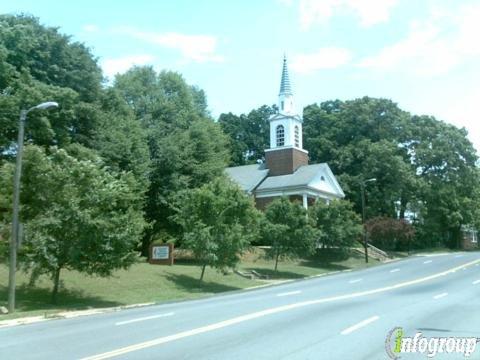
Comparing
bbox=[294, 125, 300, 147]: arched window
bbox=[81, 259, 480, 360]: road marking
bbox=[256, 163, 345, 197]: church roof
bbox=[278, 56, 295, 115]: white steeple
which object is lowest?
bbox=[81, 259, 480, 360]: road marking

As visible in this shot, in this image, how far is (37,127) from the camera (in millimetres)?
31359

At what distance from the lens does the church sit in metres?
58.4

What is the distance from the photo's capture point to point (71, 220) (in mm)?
21078

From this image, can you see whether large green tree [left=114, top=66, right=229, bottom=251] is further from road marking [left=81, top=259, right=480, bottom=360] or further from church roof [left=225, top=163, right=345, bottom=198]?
road marking [left=81, top=259, right=480, bottom=360]

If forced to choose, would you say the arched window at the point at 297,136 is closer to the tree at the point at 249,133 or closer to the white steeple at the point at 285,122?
the white steeple at the point at 285,122

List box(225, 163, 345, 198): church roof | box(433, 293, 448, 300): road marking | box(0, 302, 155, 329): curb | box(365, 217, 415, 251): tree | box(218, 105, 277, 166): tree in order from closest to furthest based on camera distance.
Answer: box(0, 302, 155, 329): curb, box(433, 293, 448, 300): road marking, box(365, 217, 415, 251): tree, box(225, 163, 345, 198): church roof, box(218, 105, 277, 166): tree

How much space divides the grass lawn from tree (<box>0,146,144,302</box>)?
136 cm

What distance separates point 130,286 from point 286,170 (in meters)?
35.7

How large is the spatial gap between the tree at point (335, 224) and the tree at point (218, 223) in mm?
12917

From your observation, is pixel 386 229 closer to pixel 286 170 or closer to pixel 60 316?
pixel 286 170

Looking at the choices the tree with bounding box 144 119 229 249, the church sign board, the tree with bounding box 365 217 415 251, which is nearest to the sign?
the church sign board

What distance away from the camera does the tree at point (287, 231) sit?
3856 centimetres

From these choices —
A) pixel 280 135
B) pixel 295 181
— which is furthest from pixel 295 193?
pixel 280 135

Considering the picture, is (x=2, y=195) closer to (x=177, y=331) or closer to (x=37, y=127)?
(x=37, y=127)
